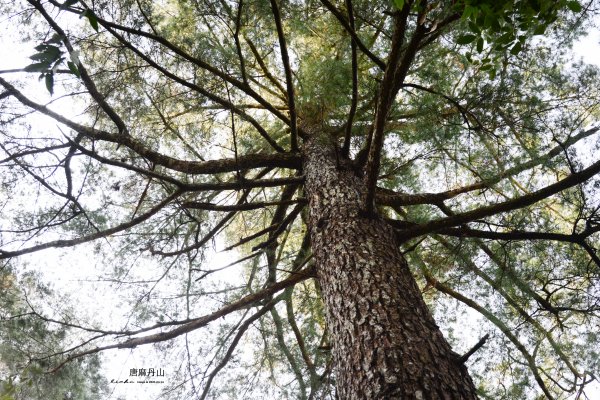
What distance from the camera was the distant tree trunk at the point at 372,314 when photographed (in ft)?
4.75

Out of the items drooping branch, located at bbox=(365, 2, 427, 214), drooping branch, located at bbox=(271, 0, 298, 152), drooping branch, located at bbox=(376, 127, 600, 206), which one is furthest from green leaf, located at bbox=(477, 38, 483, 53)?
drooping branch, located at bbox=(376, 127, 600, 206)

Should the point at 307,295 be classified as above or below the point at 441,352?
above

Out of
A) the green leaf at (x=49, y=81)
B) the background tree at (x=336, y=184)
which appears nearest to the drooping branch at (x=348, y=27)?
the background tree at (x=336, y=184)

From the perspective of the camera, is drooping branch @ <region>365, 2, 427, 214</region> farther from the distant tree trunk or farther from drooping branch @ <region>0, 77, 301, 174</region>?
drooping branch @ <region>0, 77, 301, 174</region>

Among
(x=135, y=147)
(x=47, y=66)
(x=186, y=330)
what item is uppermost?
(x=135, y=147)

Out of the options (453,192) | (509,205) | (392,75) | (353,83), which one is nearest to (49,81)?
(392,75)

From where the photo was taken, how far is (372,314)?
1729 mm

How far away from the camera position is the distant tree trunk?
145 cm

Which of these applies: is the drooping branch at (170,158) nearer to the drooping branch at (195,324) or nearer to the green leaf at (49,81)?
the drooping branch at (195,324)

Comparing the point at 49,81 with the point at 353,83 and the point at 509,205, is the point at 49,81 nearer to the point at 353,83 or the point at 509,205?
the point at 353,83

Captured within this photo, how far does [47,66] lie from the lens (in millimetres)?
995

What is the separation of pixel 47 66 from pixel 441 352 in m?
1.48

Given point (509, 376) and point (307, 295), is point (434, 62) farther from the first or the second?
point (509, 376)

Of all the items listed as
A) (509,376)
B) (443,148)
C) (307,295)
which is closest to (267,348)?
(307,295)
